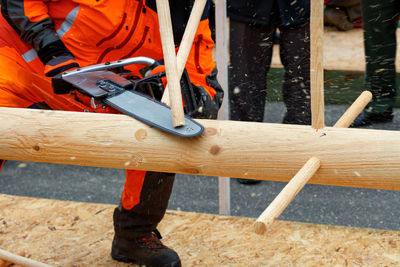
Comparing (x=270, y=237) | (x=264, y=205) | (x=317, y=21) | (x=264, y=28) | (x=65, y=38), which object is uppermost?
(x=317, y=21)

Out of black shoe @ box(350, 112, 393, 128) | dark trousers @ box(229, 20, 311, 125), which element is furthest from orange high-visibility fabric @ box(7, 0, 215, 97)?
black shoe @ box(350, 112, 393, 128)

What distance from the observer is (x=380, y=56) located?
12.8 ft

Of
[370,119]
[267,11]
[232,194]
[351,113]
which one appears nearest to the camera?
[351,113]

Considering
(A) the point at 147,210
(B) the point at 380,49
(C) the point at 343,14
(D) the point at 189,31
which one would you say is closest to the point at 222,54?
(A) the point at 147,210

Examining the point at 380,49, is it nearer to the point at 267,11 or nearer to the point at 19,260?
the point at 267,11

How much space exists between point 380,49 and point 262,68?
1.08m

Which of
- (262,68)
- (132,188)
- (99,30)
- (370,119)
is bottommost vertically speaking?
(370,119)

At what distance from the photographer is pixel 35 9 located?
206 centimetres

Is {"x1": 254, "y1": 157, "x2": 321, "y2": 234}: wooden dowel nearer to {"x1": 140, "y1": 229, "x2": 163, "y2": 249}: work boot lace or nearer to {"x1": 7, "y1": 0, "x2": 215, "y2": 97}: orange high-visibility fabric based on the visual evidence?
{"x1": 7, "y1": 0, "x2": 215, "y2": 97}: orange high-visibility fabric

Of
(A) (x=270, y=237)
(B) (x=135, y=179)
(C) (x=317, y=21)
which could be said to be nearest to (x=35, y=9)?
(B) (x=135, y=179)

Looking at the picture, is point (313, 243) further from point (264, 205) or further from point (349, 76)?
point (349, 76)

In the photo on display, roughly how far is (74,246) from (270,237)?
0.91 metres

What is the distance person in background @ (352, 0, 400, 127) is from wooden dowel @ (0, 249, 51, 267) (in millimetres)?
2527

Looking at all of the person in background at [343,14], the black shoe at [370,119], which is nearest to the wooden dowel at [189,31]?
the black shoe at [370,119]
